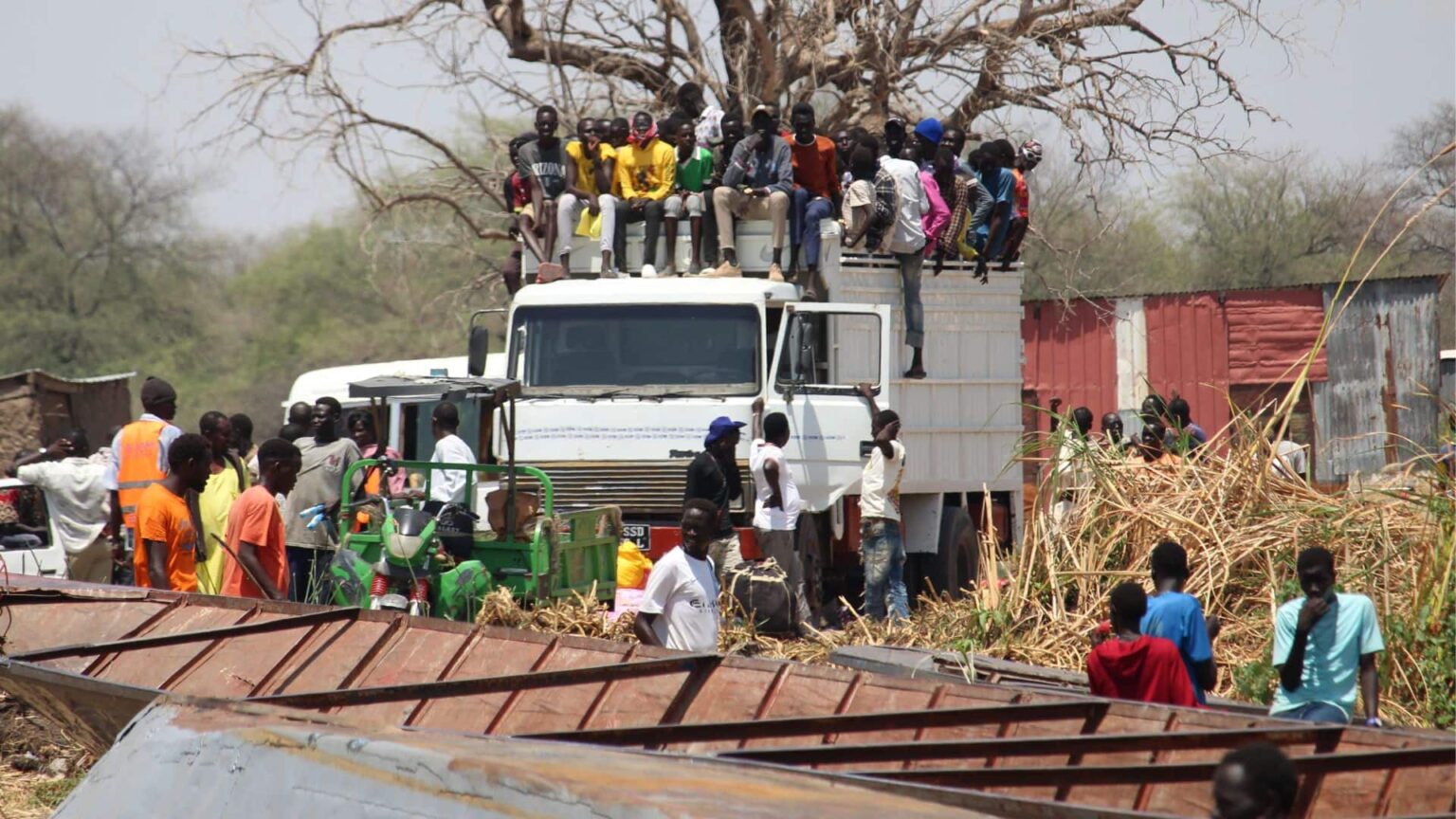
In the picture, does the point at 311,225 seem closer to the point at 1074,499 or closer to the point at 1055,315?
the point at 1055,315

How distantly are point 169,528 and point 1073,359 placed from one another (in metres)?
18.4

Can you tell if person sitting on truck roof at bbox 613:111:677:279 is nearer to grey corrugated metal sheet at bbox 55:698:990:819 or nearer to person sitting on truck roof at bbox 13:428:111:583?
person sitting on truck roof at bbox 13:428:111:583

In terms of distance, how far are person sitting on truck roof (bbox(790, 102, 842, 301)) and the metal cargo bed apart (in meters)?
5.25

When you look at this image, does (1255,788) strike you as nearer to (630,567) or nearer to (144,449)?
(144,449)

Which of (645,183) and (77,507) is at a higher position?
(645,183)

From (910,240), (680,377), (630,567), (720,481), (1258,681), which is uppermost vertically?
(910,240)

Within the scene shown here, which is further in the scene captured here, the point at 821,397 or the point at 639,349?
the point at 821,397

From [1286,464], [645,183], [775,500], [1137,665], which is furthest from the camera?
[645,183]

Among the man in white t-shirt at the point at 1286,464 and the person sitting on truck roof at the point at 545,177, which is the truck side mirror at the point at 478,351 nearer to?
the person sitting on truck roof at the point at 545,177

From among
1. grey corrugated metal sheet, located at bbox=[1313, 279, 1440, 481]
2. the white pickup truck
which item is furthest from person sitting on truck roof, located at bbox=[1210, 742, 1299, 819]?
grey corrugated metal sheet, located at bbox=[1313, 279, 1440, 481]

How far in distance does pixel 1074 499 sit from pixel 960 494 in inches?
146

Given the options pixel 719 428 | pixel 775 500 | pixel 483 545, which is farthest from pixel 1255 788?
pixel 775 500

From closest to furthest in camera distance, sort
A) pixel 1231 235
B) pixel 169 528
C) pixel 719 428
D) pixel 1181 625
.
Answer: pixel 1181 625
pixel 169 528
pixel 719 428
pixel 1231 235

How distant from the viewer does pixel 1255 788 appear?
378 cm
